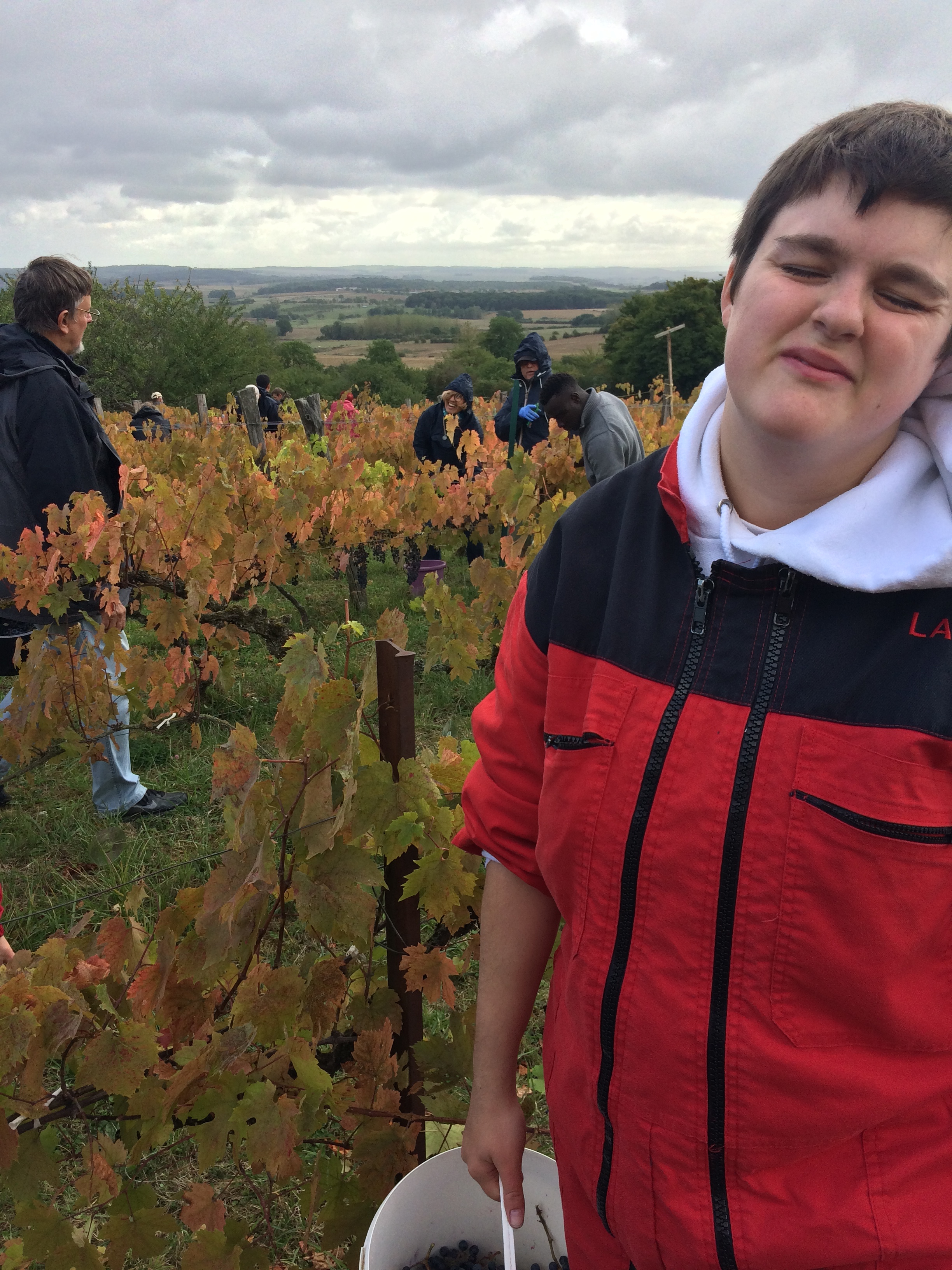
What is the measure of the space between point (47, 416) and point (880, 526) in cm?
312

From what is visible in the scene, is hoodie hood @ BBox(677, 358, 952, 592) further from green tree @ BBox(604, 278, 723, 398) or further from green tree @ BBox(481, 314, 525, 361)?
green tree @ BBox(481, 314, 525, 361)

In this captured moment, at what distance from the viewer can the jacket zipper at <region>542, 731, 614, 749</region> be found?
0.89 m

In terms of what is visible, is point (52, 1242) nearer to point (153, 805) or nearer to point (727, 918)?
point (727, 918)

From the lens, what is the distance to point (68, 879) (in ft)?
11.0

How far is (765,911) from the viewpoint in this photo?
0.78m

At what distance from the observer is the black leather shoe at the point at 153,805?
3727mm

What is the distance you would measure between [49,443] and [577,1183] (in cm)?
307

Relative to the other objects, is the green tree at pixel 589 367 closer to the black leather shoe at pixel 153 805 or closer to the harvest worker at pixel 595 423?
the harvest worker at pixel 595 423

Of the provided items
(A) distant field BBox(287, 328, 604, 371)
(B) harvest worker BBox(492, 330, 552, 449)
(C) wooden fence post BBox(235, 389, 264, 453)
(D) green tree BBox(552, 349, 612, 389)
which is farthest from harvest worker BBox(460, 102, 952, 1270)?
(A) distant field BBox(287, 328, 604, 371)

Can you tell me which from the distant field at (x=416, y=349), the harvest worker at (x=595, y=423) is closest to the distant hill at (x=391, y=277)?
the distant field at (x=416, y=349)

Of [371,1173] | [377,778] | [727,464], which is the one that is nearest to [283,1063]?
[371,1173]

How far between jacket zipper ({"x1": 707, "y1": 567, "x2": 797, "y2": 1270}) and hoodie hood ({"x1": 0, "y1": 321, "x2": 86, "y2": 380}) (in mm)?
3088

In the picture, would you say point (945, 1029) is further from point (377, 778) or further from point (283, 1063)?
point (283, 1063)

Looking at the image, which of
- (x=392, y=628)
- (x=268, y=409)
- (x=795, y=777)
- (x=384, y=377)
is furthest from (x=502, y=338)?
(x=795, y=777)
